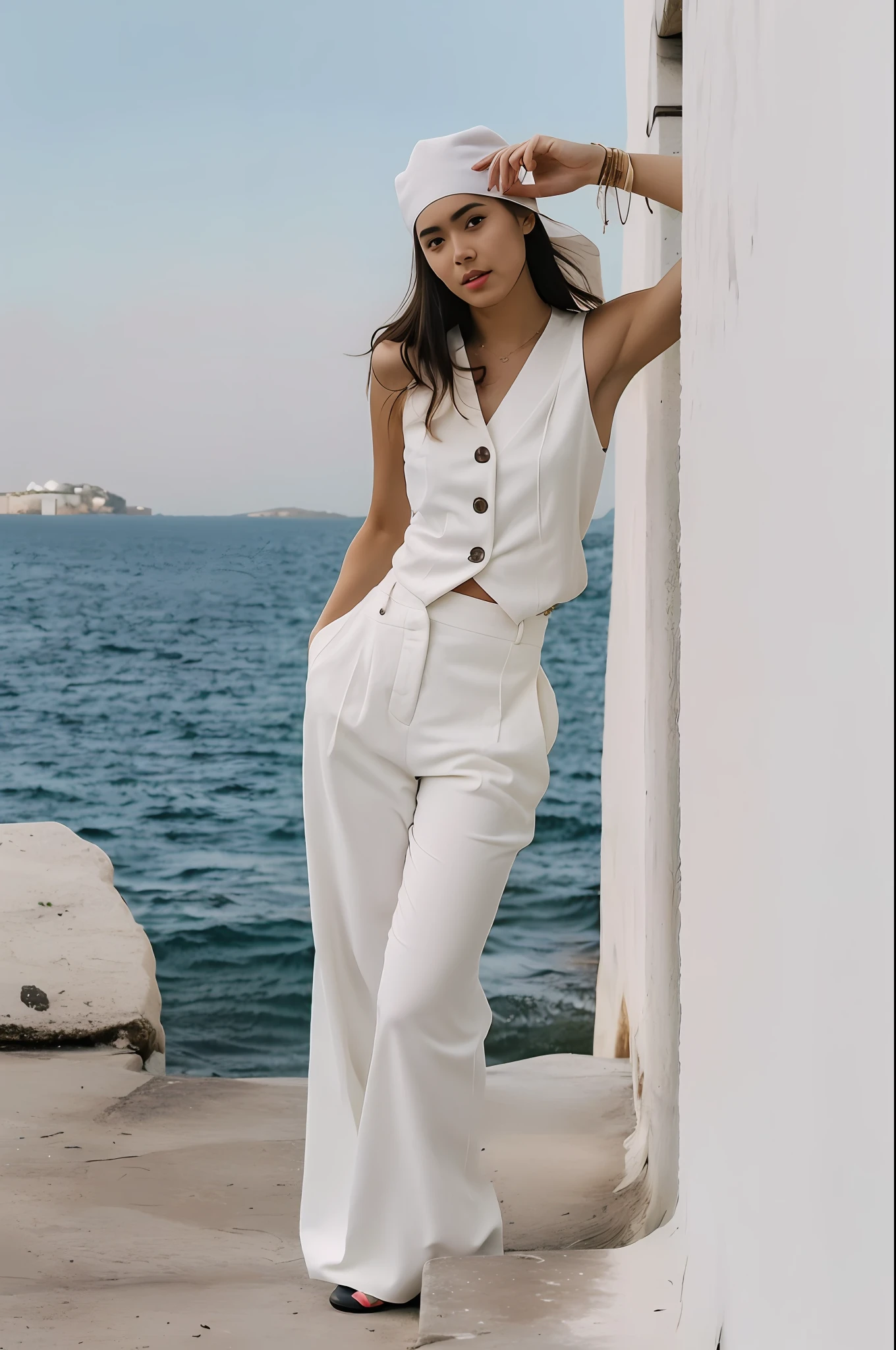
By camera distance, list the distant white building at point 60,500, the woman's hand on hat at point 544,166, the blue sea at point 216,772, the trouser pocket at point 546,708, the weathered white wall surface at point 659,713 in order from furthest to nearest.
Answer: the distant white building at point 60,500 → the blue sea at point 216,772 → the weathered white wall surface at point 659,713 → the trouser pocket at point 546,708 → the woman's hand on hat at point 544,166

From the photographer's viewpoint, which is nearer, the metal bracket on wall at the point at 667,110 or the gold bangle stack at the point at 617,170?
the gold bangle stack at the point at 617,170

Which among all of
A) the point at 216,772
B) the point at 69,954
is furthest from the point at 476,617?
the point at 216,772

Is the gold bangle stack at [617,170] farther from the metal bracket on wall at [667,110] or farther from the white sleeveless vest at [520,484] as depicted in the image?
the metal bracket on wall at [667,110]

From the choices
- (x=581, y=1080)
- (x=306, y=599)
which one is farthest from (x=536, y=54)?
(x=581, y=1080)

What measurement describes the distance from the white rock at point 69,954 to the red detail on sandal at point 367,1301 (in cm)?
201

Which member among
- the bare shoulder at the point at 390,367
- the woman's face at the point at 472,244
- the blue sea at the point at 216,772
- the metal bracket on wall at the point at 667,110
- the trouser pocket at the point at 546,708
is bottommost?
the blue sea at the point at 216,772

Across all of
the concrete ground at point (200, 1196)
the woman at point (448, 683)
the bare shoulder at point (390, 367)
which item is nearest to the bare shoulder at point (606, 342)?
the woman at point (448, 683)

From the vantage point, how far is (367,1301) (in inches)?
85.7

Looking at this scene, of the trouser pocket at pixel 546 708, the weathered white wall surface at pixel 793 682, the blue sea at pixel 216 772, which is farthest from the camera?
the blue sea at pixel 216 772

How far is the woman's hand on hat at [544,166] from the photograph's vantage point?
207cm

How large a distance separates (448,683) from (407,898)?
0.38 m

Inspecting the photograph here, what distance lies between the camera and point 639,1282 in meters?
1.95

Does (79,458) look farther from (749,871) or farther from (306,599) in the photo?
A: (749,871)

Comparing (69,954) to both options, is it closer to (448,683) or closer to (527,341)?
(448,683)
